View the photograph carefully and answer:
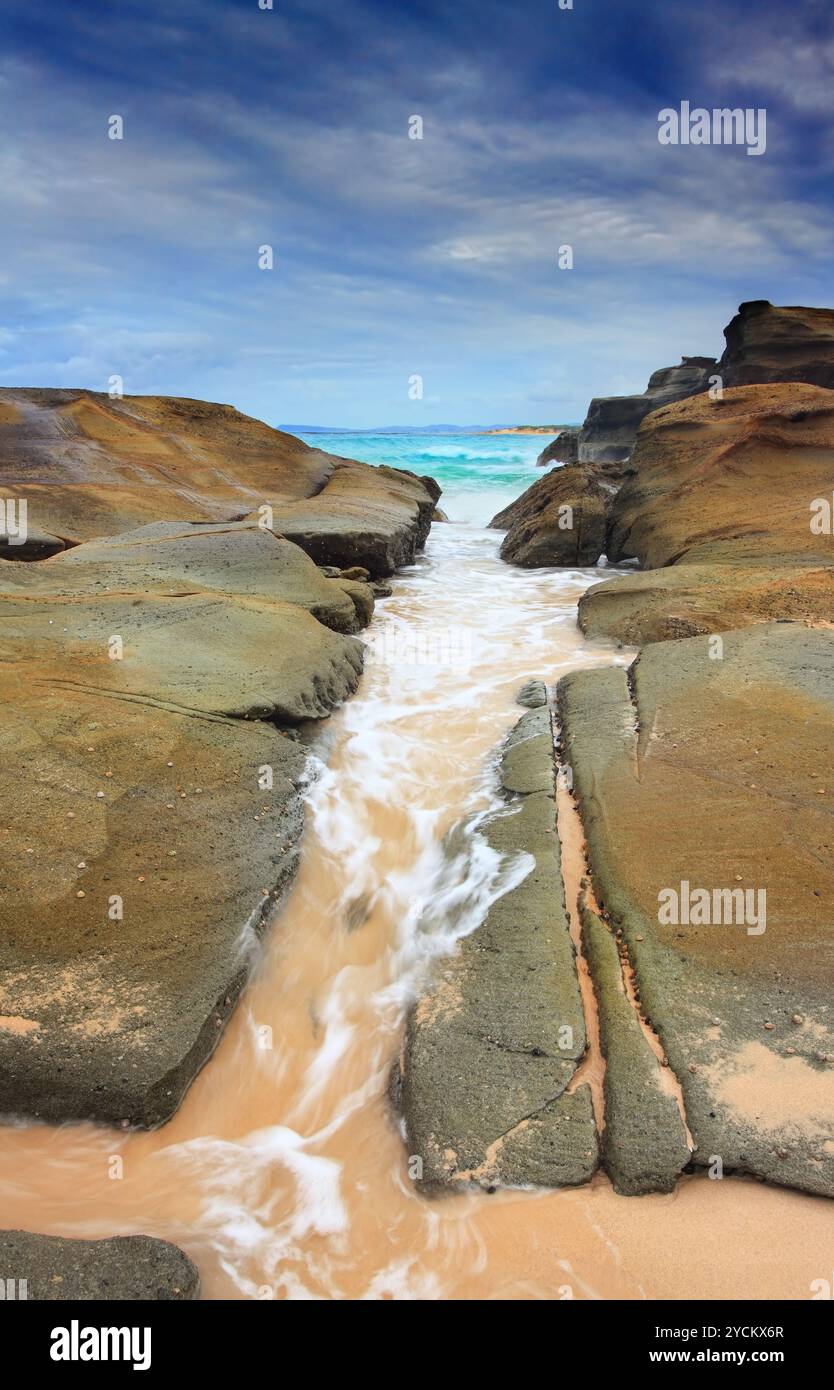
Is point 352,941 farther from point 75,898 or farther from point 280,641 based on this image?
point 280,641

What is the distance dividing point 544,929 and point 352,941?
96cm

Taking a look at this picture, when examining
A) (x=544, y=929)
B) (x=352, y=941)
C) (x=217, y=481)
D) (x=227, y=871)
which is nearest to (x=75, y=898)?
(x=227, y=871)

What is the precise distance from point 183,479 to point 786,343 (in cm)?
1753

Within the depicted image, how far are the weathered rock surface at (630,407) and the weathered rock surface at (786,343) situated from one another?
269 inches

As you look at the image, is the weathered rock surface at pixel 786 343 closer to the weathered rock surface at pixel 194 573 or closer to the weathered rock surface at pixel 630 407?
the weathered rock surface at pixel 630 407

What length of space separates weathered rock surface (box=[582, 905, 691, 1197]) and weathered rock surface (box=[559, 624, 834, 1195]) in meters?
0.07

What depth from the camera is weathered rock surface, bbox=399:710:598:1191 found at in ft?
8.41

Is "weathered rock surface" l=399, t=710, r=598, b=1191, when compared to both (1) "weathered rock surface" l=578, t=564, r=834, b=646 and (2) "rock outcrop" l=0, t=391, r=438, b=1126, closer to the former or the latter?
(2) "rock outcrop" l=0, t=391, r=438, b=1126

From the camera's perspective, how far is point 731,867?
11.6 ft

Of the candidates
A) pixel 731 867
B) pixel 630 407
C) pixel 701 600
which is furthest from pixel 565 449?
pixel 731 867

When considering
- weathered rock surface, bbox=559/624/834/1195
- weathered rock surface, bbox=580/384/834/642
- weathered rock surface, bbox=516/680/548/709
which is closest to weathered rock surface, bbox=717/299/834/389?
weathered rock surface, bbox=580/384/834/642

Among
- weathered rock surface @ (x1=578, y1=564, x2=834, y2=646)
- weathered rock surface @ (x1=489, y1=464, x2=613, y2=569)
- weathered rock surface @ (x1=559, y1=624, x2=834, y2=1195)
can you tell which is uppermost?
weathered rock surface @ (x1=489, y1=464, x2=613, y2=569)

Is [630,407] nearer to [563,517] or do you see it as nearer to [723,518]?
[563,517]

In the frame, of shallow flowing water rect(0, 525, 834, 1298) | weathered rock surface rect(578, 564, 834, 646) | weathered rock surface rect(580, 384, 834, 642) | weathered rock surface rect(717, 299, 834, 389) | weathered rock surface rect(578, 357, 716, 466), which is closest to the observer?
shallow flowing water rect(0, 525, 834, 1298)
